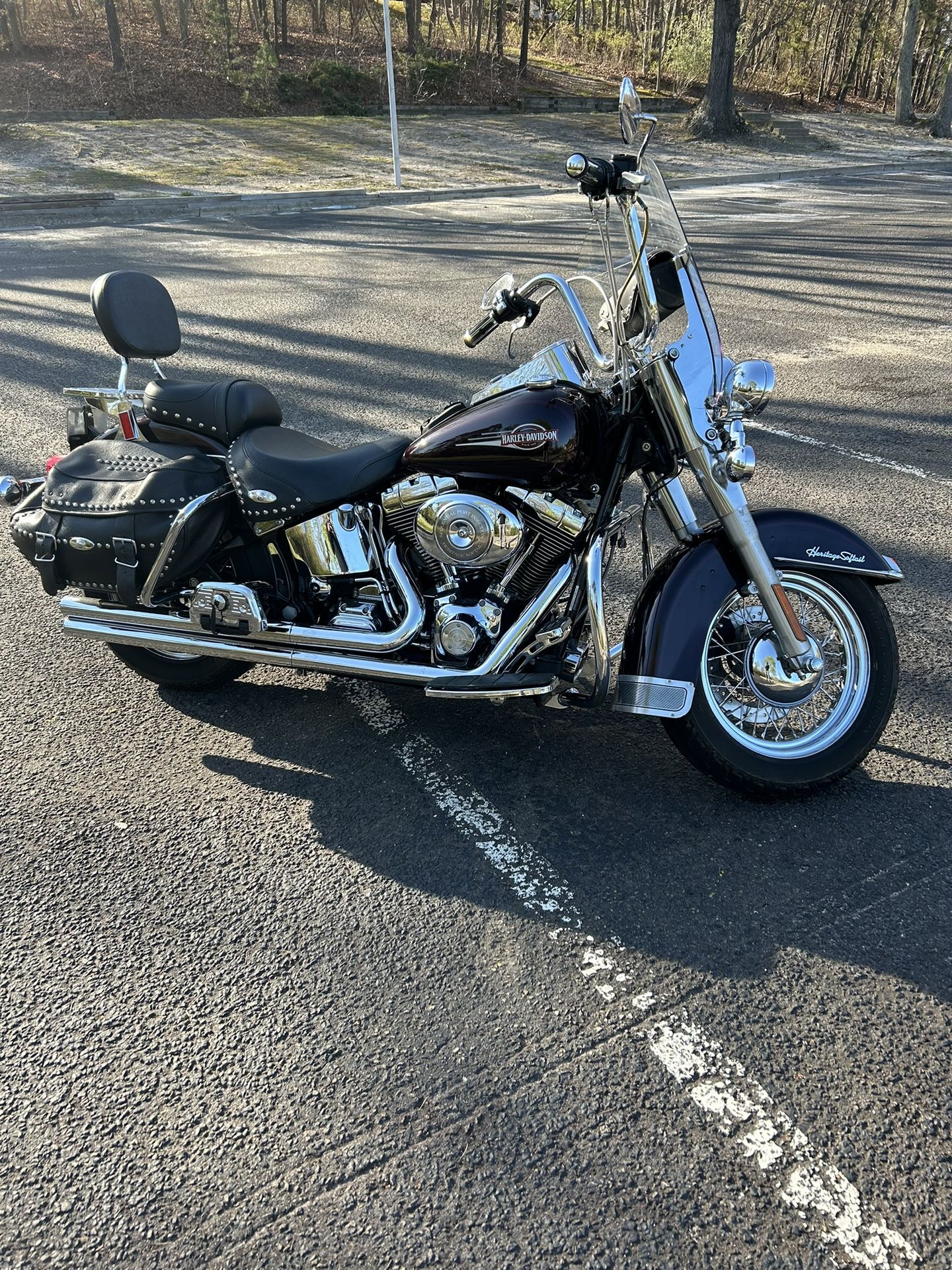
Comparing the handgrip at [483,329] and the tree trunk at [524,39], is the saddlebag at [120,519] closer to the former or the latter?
the handgrip at [483,329]

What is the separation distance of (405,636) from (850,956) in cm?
156

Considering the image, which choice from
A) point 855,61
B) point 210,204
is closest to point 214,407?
point 210,204

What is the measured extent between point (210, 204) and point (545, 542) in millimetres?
14434

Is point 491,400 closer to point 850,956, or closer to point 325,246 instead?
point 850,956

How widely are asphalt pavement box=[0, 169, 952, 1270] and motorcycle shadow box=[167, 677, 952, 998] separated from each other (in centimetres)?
1

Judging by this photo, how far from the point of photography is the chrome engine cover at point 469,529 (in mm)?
2918

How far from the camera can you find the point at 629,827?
2922 mm

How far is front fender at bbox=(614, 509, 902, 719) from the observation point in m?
2.88

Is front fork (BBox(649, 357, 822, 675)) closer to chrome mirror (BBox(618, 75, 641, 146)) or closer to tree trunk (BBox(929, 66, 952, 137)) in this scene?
chrome mirror (BBox(618, 75, 641, 146))

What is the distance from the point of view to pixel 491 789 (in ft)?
10.2

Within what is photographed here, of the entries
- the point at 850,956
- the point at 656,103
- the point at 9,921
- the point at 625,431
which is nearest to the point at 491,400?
the point at 625,431

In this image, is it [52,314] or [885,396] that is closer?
[885,396]

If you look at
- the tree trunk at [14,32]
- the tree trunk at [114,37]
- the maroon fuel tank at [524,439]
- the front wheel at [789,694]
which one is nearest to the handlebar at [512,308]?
the maroon fuel tank at [524,439]

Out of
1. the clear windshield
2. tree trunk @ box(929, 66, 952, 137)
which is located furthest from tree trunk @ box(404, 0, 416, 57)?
the clear windshield
